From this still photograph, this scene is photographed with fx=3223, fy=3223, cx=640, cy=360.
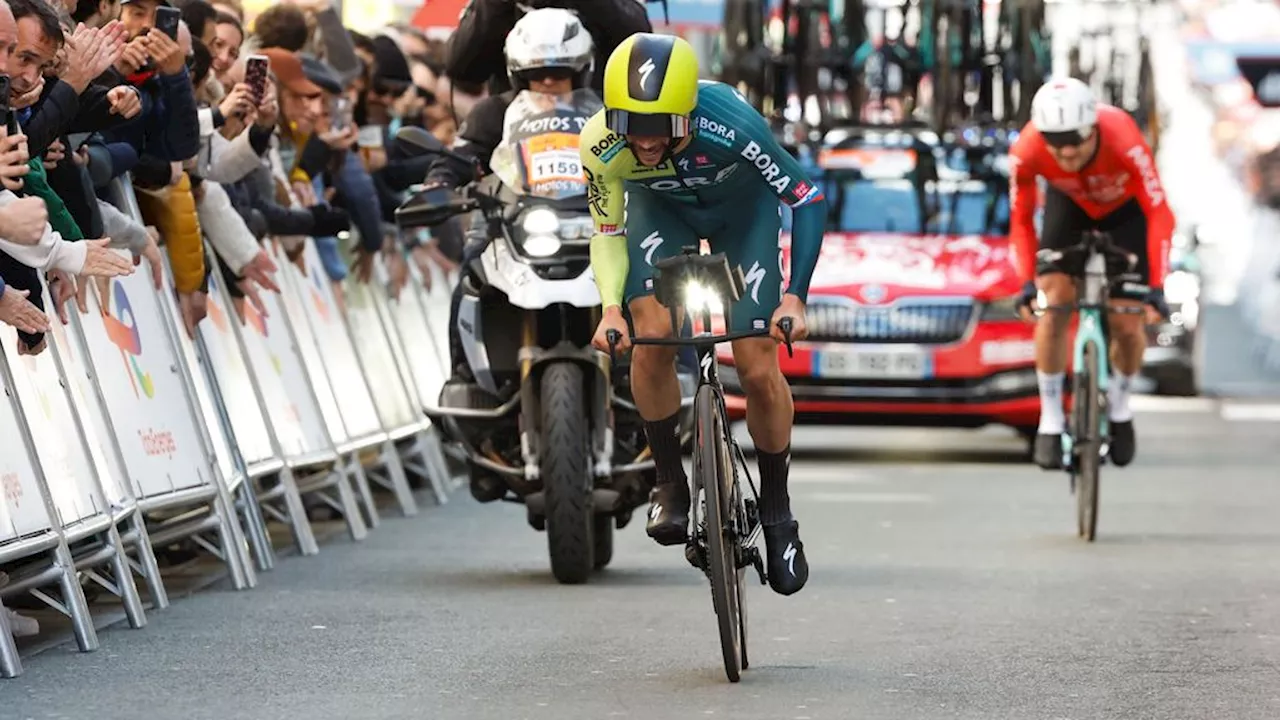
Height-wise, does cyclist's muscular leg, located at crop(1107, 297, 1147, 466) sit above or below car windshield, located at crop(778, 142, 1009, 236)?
above

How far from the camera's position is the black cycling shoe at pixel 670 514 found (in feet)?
31.9

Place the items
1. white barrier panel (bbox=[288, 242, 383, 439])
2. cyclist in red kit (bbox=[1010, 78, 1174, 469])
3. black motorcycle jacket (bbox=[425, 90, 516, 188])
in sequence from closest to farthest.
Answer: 1. black motorcycle jacket (bbox=[425, 90, 516, 188])
2. cyclist in red kit (bbox=[1010, 78, 1174, 469])
3. white barrier panel (bbox=[288, 242, 383, 439])

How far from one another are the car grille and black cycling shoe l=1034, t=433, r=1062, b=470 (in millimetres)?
5188

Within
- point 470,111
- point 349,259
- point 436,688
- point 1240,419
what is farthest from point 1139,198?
point 1240,419

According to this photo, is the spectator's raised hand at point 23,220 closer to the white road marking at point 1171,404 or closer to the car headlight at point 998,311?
the car headlight at point 998,311

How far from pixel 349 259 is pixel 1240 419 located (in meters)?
12.3

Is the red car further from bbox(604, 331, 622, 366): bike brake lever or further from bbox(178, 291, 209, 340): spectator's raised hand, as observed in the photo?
bbox(604, 331, 622, 366): bike brake lever

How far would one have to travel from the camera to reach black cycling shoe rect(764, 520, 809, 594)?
9.83 metres

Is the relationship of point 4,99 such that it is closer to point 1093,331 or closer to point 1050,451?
point 1093,331

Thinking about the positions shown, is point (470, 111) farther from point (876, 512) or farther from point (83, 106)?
point (876, 512)

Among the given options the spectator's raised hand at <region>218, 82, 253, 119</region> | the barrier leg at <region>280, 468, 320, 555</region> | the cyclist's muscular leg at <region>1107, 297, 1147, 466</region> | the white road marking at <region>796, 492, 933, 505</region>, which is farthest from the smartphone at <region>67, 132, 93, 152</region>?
the white road marking at <region>796, 492, 933, 505</region>

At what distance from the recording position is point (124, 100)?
36.7 feet

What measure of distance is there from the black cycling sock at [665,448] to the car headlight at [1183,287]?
22229mm

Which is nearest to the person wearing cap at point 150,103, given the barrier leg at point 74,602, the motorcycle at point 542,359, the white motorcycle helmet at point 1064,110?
Result: the motorcycle at point 542,359
